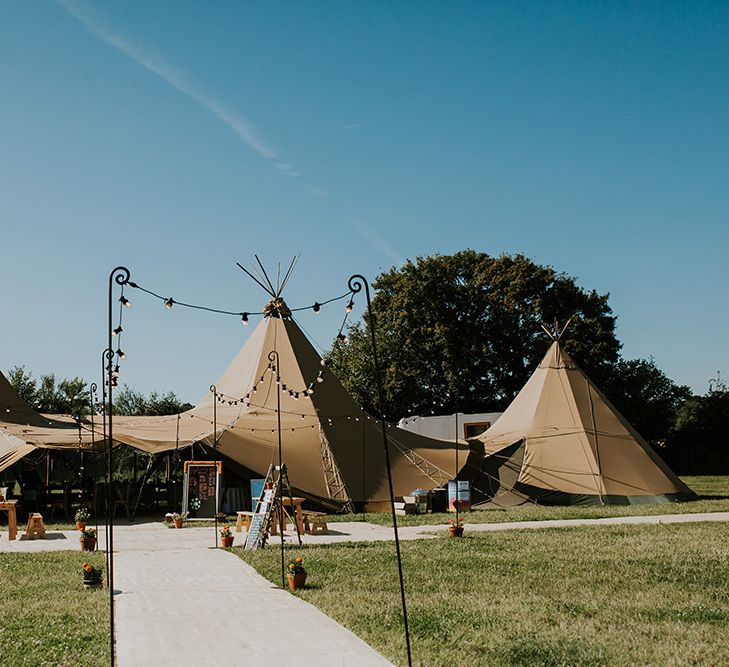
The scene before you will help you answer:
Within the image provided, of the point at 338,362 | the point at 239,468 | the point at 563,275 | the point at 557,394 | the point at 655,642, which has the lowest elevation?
the point at 655,642

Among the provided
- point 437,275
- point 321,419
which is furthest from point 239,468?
point 437,275

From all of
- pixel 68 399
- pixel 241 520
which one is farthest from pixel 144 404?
pixel 241 520

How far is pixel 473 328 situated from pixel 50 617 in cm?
3080

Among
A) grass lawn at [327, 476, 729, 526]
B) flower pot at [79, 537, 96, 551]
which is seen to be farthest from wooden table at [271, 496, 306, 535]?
flower pot at [79, 537, 96, 551]

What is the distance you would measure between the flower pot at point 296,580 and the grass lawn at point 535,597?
11 centimetres

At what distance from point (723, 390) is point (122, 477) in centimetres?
3098

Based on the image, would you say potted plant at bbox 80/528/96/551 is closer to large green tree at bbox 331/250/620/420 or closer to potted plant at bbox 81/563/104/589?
potted plant at bbox 81/563/104/589

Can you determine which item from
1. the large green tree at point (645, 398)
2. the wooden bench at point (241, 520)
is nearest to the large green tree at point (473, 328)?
the large green tree at point (645, 398)

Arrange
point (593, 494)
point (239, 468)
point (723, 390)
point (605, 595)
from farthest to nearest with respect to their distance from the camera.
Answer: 1. point (723, 390)
2. point (593, 494)
3. point (239, 468)
4. point (605, 595)

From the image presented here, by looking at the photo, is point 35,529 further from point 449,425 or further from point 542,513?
point 449,425

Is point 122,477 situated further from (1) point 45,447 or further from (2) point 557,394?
(2) point 557,394

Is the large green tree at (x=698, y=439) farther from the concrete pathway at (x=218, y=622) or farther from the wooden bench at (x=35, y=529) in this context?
the concrete pathway at (x=218, y=622)

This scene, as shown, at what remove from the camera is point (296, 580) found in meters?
8.79

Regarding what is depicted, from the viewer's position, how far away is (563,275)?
1480 inches
